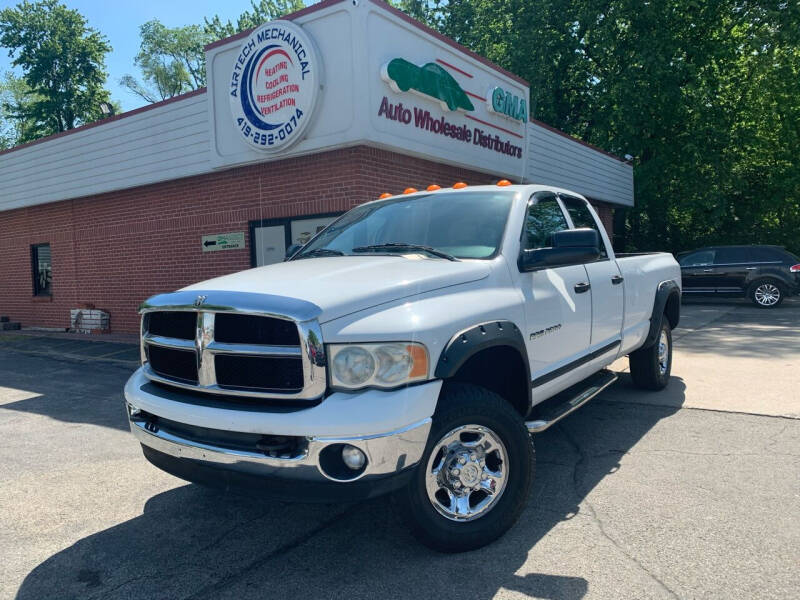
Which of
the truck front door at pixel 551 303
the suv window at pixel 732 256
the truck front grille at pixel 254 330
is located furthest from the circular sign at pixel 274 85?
the suv window at pixel 732 256

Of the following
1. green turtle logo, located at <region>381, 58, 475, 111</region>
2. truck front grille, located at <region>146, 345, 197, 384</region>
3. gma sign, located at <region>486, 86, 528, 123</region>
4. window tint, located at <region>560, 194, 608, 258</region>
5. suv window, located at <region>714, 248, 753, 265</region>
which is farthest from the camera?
suv window, located at <region>714, 248, 753, 265</region>

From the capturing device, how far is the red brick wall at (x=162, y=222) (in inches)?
363

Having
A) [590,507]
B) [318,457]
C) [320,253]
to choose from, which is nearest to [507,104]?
[320,253]

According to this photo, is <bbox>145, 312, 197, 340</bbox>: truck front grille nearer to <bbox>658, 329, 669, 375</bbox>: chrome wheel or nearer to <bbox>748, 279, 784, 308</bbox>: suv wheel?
<bbox>658, 329, 669, 375</bbox>: chrome wheel

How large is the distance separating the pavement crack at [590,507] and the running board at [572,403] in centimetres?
37

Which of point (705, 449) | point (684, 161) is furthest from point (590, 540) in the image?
point (684, 161)

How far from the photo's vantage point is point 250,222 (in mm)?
10305

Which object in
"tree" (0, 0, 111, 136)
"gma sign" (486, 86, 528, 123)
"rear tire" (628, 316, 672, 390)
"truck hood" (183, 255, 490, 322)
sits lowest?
"rear tire" (628, 316, 672, 390)

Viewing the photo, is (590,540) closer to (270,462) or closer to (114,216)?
(270,462)

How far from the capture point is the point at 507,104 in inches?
456

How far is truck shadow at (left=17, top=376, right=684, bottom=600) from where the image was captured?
2705 millimetres

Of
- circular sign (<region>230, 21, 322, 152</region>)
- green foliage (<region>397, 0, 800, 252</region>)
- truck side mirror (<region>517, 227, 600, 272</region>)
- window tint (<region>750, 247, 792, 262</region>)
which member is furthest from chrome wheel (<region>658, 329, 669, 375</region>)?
green foliage (<region>397, 0, 800, 252</region>)

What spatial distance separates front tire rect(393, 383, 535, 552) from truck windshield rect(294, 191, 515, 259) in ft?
3.33

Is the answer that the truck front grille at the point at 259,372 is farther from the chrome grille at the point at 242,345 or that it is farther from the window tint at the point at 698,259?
the window tint at the point at 698,259
